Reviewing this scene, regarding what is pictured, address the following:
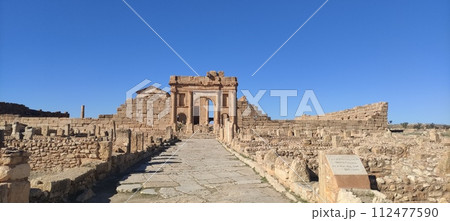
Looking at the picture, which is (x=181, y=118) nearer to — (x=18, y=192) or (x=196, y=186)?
(x=196, y=186)

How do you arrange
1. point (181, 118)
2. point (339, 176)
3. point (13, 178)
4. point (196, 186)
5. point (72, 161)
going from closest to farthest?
point (13, 178) < point (339, 176) < point (196, 186) < point (72, 161) < point (181, 118)

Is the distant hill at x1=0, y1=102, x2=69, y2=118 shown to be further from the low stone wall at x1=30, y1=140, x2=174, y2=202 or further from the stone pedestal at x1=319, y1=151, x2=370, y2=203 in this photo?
the stone pedestal at x1=319, y1=151, x2=370, y2=203

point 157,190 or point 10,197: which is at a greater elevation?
point 10,197

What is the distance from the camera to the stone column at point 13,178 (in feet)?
10.6

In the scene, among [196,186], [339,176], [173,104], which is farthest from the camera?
Result: [173,104]

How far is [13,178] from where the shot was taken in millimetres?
3379

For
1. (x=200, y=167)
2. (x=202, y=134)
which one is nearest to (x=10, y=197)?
(x=200, y=167)

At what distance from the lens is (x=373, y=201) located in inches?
134

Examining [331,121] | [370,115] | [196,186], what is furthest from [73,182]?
[370,115]

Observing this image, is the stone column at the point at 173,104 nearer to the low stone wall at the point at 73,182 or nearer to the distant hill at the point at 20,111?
the distant hill at the point at 20,111

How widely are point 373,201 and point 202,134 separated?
21.2 metres

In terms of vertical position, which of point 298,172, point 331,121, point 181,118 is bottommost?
point 298,172

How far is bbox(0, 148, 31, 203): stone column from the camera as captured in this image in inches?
127
